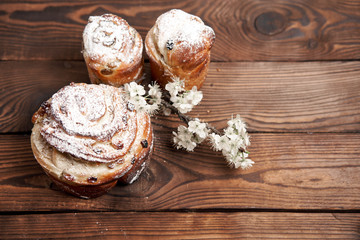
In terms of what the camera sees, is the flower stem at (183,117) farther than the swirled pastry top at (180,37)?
Yes

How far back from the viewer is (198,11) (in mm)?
1991

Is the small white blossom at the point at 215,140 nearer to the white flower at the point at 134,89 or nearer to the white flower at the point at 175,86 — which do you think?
the white flower at the point at 175,86

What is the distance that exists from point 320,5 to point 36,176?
180 centimetres

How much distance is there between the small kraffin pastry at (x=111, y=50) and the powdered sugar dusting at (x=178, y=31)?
0.12m

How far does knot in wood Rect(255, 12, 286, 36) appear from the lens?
78.2 inches

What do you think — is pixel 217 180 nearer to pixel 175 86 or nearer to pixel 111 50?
pixel 175 86

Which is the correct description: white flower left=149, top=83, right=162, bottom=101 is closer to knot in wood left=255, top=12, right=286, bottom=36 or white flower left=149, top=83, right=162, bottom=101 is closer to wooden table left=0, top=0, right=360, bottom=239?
wooden table left=0, top=0, right=360, bottom=239

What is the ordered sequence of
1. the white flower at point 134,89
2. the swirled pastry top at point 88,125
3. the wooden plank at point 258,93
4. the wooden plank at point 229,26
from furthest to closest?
the wooden plank at point 229,26, the wooden plank at point 258,93, the white flower at point 134,89, the swirled pastry top at point 88,125

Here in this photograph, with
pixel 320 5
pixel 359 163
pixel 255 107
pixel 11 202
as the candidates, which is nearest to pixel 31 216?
pixel 11 202

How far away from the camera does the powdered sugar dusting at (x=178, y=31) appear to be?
1.54 meters

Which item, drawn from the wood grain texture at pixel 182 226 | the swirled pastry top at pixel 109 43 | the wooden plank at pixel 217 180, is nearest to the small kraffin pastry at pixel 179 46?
the swirled pastry top at pixel 109 43

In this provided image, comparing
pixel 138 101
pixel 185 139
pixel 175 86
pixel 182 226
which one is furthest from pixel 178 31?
pixel 182 226

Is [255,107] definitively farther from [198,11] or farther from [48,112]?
[48,112]

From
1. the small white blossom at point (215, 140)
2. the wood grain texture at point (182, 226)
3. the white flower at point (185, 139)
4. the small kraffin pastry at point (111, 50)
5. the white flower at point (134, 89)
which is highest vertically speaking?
the small kraffin pastry at point (111, 50)
